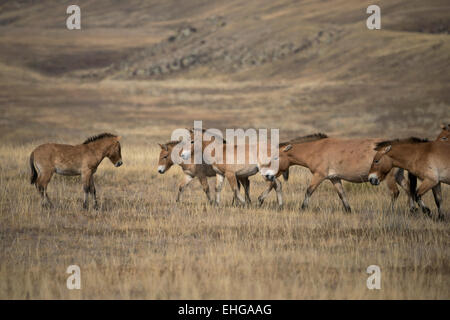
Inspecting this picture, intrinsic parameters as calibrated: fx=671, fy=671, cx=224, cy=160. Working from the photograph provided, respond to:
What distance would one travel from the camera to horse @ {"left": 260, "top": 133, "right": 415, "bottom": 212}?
1421 centimetres

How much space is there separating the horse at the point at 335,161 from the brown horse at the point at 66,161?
370 centimetres

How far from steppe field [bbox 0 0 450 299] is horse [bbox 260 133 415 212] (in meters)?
0.62

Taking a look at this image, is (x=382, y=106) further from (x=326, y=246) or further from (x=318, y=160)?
(x=326, y=246)

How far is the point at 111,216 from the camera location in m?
13.9

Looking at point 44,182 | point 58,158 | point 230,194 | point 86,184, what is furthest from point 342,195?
point 44,182

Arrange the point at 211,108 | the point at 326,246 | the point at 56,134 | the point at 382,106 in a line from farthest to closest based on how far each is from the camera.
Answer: the point at 211,108 → the point at 382,106 → the point at 56,134 → the point at 326,246

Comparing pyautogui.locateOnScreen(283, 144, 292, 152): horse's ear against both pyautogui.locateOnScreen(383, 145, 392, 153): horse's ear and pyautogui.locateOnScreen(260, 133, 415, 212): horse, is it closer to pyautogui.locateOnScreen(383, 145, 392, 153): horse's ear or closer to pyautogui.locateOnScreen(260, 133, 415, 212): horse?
pyautogui.locateOnScreen(260, 133, 415, 212): horse

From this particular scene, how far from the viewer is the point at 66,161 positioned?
14562mm

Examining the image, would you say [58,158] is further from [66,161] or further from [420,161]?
[420,161]

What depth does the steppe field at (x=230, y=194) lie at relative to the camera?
30.1ft

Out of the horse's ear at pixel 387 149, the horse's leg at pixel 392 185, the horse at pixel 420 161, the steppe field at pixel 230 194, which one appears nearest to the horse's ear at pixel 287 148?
the steppe field at pixel 230 194

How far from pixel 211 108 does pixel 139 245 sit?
45971 mm

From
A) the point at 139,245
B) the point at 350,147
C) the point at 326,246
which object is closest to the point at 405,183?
the point at 350,147

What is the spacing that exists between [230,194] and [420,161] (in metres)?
6.31
